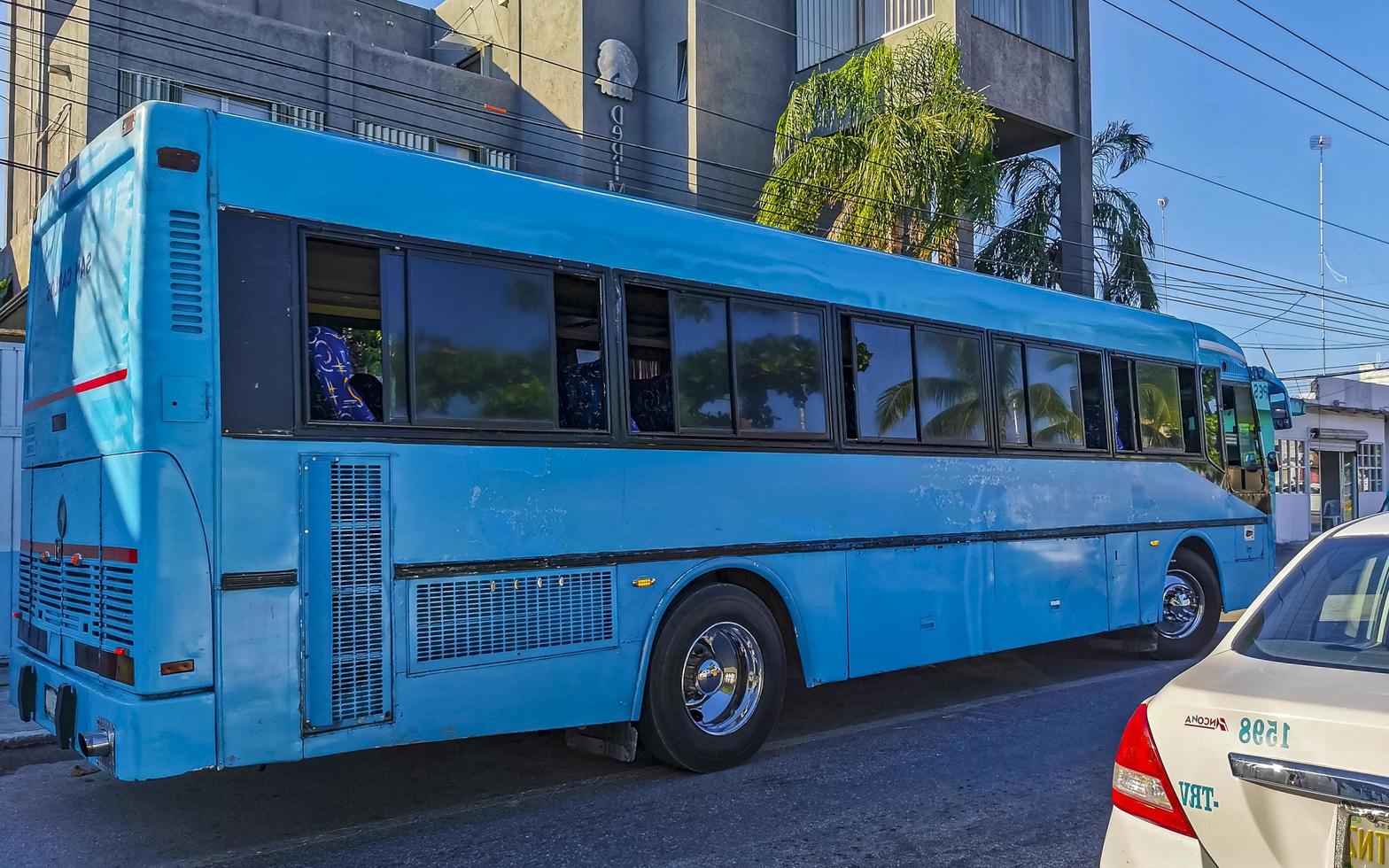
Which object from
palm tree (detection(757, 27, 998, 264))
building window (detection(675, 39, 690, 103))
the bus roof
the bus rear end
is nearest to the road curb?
the bus rear end

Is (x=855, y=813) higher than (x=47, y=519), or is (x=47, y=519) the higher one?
(x=47, y=519)

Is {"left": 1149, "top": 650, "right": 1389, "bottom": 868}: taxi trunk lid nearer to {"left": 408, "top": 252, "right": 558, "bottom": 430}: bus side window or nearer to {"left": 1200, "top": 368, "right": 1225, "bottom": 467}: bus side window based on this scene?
{"left": 408, "top": 252, "right": 558, "bottom": 430}: bus side window

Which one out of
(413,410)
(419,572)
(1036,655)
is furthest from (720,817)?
(1036,655)

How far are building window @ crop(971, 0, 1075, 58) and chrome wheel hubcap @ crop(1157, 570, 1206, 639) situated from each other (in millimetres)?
12433

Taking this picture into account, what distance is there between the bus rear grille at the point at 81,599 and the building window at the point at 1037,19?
18221mm

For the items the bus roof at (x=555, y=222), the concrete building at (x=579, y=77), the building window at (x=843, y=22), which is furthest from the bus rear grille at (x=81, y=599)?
the building window at (x=843, y=22)

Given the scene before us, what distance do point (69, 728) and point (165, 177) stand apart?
2.62 m

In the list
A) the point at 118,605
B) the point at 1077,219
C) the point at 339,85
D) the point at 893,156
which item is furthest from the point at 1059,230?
Result: the point at 118,605

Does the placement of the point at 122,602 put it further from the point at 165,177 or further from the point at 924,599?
the point at 924,599

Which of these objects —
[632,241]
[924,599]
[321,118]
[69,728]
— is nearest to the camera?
[69,728]

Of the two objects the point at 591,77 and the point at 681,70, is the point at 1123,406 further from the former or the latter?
the point at 591,77

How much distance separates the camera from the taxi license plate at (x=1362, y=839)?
2.68 meters

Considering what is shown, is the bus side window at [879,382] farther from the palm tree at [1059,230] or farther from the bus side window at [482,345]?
the palm tree at [1059,230]

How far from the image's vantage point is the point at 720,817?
225 inches
